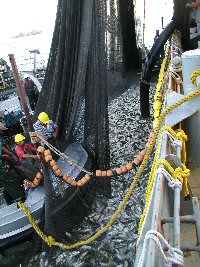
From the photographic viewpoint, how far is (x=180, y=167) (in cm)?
302

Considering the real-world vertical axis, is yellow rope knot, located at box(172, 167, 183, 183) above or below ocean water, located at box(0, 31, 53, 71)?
below

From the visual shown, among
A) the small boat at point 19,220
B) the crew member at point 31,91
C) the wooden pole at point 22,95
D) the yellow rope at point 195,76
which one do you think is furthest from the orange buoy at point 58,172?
the crew member at point 31,91

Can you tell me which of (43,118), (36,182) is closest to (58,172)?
(36,182)

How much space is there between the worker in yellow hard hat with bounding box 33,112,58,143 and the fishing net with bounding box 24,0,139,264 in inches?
10.0

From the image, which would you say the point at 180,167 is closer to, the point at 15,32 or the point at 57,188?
the point at 57,188

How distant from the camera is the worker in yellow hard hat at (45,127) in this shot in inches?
287

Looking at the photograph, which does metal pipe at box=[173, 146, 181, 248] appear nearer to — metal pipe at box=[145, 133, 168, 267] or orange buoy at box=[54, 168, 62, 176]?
metal pipe at box=[145, 133, 168, 267]

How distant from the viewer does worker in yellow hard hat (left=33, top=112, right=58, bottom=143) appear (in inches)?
287

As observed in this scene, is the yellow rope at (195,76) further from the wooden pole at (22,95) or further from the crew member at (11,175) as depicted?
the wooden pole at (22,95)

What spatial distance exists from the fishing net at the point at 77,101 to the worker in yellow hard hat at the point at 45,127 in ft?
0.83

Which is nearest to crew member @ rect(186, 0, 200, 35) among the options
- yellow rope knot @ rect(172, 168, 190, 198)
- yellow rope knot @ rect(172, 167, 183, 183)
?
yellow rope knot @ rect(172, 168, 190, 198)

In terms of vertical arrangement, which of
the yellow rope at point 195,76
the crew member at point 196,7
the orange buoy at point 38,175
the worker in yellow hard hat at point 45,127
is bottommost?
the orange buoy at point 38,175

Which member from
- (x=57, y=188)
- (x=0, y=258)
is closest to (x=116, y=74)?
(x=57, y=188)

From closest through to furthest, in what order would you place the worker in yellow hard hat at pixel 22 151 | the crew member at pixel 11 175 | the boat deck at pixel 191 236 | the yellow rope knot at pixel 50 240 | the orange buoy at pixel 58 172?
the boat deck at pixel 191 236
the orange buoy at pixel 58 172
the yellow rope knot at pixel 50 240
the crew member at pixel 11 175
the worker in yellow hard hat at pixel 22 151
